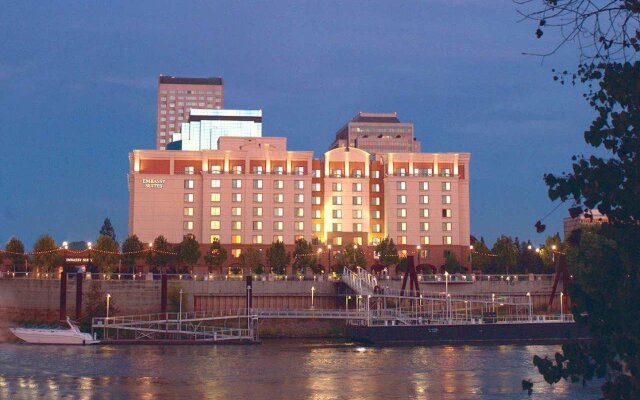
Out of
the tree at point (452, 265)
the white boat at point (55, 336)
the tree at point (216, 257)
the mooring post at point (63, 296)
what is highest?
the tree at point (216, 257)

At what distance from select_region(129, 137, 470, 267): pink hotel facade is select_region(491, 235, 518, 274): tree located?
10436mm

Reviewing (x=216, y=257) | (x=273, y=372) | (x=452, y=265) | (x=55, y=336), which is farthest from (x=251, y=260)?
(x=273, y=372)

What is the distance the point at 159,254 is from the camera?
124 metres

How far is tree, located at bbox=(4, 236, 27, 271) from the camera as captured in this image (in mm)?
121062

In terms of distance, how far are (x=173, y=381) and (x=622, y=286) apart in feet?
143

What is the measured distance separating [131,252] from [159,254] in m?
4.32

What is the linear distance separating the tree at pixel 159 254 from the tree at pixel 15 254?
58.7 ft

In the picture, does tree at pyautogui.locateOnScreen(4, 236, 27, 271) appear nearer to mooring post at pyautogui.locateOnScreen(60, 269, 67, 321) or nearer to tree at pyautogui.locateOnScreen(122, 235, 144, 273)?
tree at pyautogui.locateOnScreen(122, 235, 144, 273)

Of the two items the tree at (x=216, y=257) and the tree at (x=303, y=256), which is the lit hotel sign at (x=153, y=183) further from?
the tree at (x=303, y=256)

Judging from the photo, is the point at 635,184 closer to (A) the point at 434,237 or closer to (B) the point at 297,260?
(B) the point at 297,260

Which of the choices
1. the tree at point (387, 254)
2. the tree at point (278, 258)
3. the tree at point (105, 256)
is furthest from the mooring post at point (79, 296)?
the tree at point (387, 254)

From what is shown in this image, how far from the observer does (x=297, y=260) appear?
415ft

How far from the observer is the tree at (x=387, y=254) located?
12825cm

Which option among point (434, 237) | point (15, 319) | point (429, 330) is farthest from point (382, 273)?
point (15, 319)
